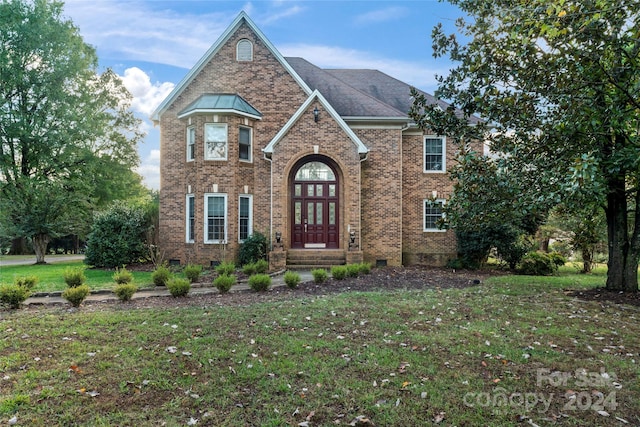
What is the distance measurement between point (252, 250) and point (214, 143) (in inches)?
188

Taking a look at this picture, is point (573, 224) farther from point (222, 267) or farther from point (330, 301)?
point (222, 267)

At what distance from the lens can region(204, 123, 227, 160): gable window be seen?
49.8 feet

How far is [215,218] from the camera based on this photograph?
15.2 m

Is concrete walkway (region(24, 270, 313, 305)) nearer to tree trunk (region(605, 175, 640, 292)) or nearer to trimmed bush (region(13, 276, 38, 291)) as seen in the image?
trimmed bush (region(13, 276, 38, 291))

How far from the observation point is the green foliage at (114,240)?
15062 mm

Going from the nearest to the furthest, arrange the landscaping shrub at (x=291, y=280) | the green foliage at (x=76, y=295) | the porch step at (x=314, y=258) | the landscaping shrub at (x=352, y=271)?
the green foliage at (x=76, y=295)
the landscaping shrub at (x=291, y=280)
the landscaping shrub at (x=352, y=271)
the porch step at (x=314, y=258)

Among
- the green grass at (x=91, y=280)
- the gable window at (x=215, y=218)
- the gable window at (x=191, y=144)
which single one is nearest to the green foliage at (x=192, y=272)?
the green grass at (x=91, y=280)

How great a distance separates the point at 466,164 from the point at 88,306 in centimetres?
911

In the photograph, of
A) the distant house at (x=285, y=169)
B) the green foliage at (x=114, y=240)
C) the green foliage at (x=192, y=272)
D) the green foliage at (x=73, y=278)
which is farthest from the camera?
the green foliage at (x=114, y=240)

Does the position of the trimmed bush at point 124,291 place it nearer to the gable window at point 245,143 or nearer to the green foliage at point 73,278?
the green foliage at point 73,278

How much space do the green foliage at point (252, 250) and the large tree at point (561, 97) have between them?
26.0 ft

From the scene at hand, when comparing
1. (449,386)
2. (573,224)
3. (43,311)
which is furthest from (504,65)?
(43,311)

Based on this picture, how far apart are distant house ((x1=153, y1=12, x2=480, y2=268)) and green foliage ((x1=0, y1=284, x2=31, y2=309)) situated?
7.60 metres

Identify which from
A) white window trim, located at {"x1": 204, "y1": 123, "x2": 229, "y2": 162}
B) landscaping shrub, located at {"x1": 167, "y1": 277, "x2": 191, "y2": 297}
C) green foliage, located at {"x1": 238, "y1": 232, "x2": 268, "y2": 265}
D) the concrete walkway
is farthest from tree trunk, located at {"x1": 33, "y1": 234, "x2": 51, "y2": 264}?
landscaping shrub, located at {"x1": 167, "y1": 277, "x2": 191, "y2": 297}
